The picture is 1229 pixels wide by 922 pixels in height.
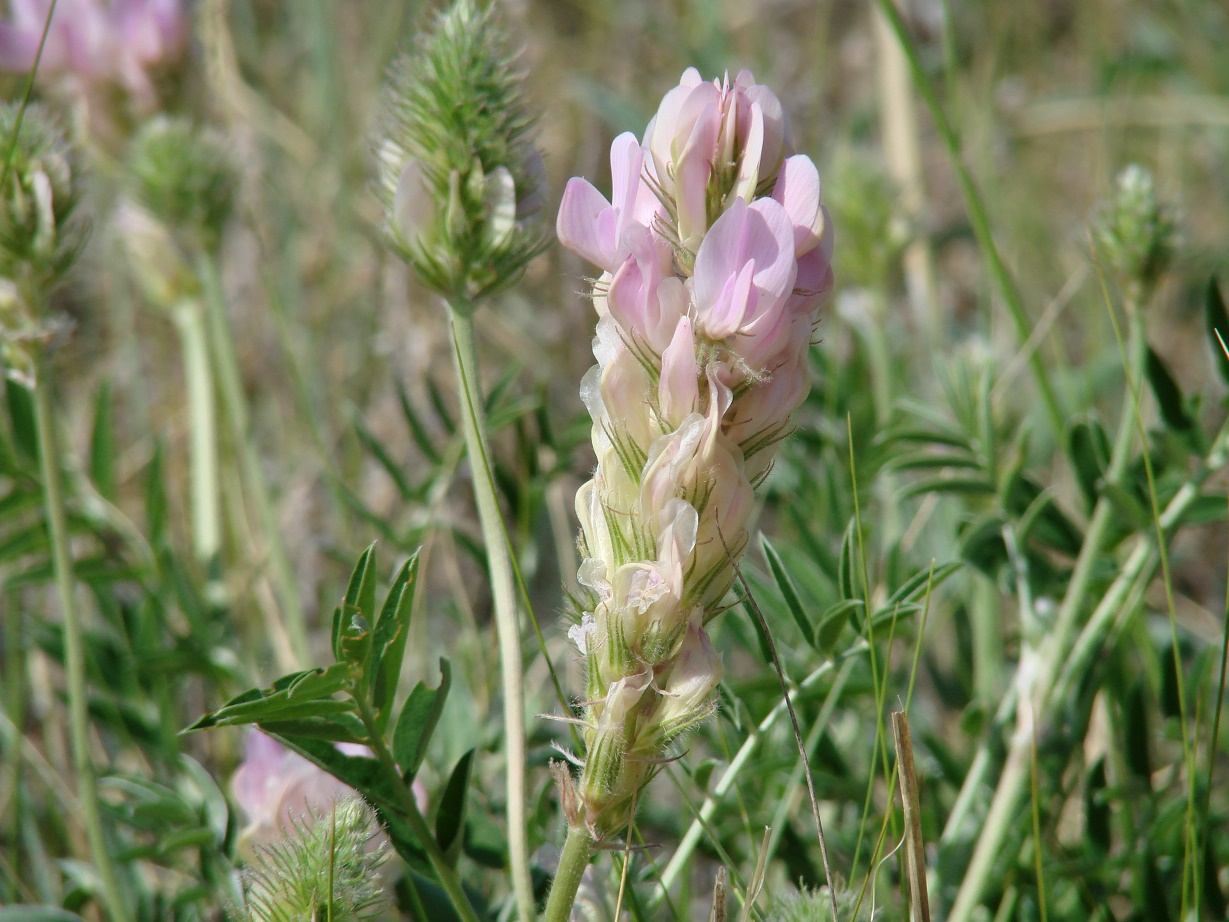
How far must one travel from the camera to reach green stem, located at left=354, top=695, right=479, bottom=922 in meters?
0.71

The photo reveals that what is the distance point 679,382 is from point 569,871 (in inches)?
11.9

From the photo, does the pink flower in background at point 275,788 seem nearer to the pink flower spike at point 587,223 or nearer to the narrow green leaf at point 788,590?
the narrow green leaf at point 788,590

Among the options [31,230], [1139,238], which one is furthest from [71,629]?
[1139,238]

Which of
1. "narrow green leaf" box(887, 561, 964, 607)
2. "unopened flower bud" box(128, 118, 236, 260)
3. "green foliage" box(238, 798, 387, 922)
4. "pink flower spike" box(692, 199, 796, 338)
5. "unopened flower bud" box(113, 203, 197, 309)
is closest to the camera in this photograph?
"pink flower spike" box(692, 199, 796, 338)

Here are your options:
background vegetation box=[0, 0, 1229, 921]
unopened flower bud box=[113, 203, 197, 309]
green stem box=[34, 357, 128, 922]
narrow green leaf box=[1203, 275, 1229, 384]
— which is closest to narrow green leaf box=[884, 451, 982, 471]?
background vegetation box=[0, 0, 1229, 921]

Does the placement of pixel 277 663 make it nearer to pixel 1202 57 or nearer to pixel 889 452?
pixel 889 452

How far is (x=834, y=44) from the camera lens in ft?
11.3

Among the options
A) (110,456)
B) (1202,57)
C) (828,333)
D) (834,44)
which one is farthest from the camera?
(834,44)

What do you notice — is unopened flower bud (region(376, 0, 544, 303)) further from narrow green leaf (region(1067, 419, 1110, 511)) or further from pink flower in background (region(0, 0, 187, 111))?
pink flower in background (region(0, 0, 187, 111))

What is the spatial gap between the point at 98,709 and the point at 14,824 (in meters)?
0.18

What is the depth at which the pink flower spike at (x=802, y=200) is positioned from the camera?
0.62 metres

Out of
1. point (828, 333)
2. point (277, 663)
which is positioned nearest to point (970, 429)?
point (277, 663)

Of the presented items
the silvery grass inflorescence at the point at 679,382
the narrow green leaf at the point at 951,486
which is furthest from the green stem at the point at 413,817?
the narrow green leaf at the point at 951,486

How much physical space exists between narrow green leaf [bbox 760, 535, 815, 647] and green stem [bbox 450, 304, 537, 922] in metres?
0.19
